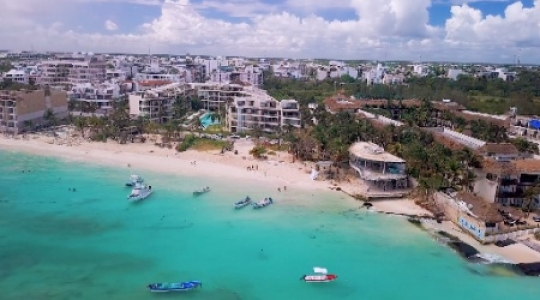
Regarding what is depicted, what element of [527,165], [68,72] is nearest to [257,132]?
[527,165]

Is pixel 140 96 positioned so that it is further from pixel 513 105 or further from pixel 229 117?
pixel 513 105

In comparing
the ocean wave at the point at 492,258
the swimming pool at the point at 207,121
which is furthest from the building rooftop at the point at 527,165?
the swimming pool at the point at 207,121

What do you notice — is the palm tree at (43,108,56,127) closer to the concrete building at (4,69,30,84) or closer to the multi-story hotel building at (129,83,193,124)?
the multi-story hotel building at (129,83,193,124)

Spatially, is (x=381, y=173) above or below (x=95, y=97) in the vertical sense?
below

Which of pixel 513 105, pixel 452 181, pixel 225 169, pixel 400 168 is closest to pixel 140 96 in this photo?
pixel 225 169

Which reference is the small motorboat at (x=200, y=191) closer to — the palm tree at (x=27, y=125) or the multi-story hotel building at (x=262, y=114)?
the multi-story hotel building at (x=262, y=114)

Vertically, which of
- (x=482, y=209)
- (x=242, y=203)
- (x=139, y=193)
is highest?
(x=482, y=209)

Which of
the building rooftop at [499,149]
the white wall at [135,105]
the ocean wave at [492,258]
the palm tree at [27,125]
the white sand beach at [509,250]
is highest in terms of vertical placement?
the white wall at [135,105]

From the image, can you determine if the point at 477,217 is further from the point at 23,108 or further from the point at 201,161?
the point at 23,108
